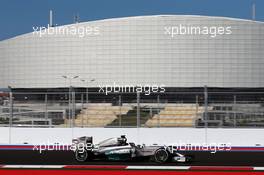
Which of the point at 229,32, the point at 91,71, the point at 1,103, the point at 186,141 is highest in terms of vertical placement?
the point at 229,32

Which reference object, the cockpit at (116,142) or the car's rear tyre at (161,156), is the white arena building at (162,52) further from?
the car's rear tyre at (161,156)

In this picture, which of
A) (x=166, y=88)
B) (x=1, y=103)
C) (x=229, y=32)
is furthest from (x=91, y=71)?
(x=1, y=103)

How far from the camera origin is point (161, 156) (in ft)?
47.7

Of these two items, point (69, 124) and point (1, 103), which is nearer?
point (69, 124)

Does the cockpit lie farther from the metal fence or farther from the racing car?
the metal fence

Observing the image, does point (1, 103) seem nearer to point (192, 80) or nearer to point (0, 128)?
point (0, 128)

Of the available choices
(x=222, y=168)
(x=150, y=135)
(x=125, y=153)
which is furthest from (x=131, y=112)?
(x=222, y=168)

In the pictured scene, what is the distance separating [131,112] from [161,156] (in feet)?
22.0

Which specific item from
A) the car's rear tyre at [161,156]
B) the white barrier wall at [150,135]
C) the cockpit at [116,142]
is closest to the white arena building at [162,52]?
the white barrier wall at [150,135]

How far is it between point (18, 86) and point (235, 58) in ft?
154

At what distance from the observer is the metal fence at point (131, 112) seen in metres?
21.1

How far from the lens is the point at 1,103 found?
23797 millimetres

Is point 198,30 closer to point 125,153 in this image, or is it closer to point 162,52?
point 162,52

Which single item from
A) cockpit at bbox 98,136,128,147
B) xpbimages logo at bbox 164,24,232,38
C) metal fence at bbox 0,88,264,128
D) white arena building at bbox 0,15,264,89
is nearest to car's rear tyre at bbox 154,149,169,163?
cockpit at bbox 98,136,128,147
